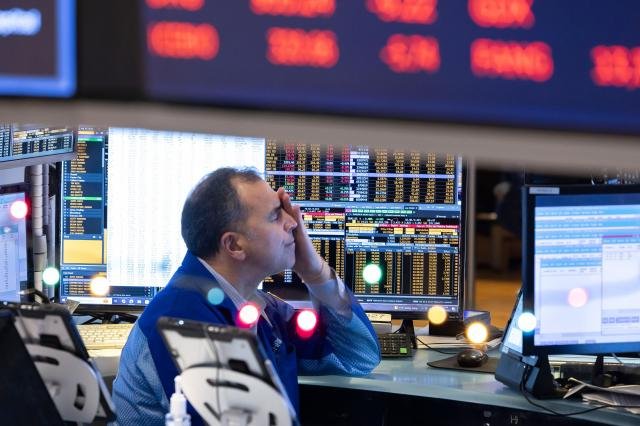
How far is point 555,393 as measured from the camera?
285 centimetres

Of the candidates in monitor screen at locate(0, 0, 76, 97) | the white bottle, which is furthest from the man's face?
monitor screen at locate(0, 0, 76, 97)

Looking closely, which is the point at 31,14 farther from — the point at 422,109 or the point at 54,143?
the point at 54,143

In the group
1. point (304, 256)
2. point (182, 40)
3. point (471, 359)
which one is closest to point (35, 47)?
point (182, 40)

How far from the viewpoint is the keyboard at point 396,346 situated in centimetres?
331

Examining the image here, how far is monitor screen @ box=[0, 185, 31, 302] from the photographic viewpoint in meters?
3.26

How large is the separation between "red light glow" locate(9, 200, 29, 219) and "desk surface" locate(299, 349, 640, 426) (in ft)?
3.13

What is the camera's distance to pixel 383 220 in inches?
133

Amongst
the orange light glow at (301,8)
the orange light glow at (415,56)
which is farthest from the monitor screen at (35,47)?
the orange light glow at (415,56)

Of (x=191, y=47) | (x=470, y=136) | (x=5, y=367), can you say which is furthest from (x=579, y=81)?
(x=5, y=367)

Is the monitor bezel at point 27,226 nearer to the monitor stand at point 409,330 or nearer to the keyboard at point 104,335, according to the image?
the keyboard at point 104,335

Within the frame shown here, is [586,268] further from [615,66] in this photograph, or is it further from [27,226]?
[615,66]

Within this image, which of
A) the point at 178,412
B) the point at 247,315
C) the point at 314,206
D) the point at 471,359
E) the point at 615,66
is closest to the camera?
the point at 615,66

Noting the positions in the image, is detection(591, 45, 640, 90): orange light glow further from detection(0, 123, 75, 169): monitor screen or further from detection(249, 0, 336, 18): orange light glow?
detection(0, 123, 75, 169): monitor screen

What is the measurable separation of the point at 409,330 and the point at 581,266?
29.9 inches
